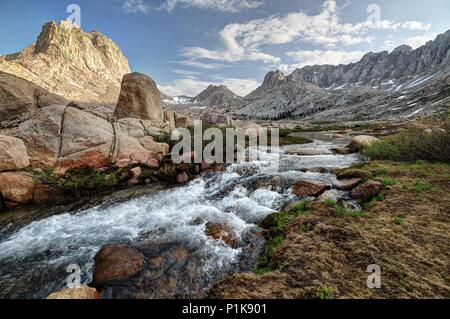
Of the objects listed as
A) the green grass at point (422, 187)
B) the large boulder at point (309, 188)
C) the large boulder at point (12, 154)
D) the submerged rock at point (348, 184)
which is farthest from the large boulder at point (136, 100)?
the green grass at point (422, 187)

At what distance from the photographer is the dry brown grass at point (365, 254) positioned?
19.0ft

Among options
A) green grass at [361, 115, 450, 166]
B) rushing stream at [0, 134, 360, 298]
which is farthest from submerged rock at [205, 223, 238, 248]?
green grass at [361, 115, 450, 166]

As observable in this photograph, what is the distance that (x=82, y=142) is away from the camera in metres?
18.3

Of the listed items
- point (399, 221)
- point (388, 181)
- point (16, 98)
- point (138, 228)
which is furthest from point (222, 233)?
point (16, 98)

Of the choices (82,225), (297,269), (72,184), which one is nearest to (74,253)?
(82,225)

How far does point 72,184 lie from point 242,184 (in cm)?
1110

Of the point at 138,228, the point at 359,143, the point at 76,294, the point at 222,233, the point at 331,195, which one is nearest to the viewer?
the point at 76,294

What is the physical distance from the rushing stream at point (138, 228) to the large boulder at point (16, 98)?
1285 cm

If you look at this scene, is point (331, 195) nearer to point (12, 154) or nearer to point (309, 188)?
point (309, 188)

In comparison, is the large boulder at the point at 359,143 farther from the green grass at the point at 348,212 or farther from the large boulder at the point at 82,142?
the large boulder at the point at 82,142

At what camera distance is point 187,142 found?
82.6 ft

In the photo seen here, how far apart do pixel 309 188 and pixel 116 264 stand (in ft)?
34.5

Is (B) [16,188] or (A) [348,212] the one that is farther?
(B) [16,188]
